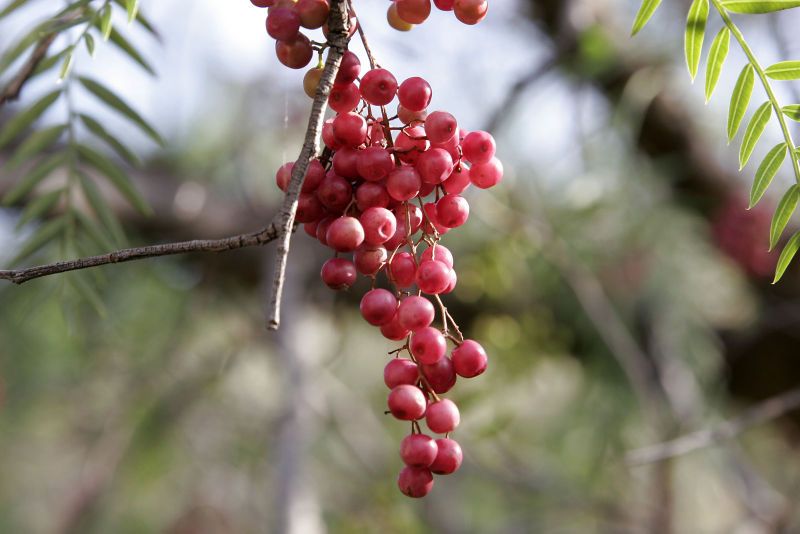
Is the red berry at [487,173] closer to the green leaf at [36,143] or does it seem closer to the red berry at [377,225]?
the red berry at [377,225]

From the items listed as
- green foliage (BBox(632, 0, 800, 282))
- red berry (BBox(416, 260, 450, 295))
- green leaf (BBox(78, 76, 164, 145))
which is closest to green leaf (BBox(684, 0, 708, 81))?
green foliage (BBox(632, 0, 800, 282))

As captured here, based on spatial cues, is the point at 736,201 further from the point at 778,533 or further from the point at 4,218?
the point at 4,218

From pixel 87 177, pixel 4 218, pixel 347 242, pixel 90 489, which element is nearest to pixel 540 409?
pixel 90 489

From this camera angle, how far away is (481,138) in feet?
1.77

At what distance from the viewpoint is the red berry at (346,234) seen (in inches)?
18.6

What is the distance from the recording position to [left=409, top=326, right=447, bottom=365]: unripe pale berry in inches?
20.0

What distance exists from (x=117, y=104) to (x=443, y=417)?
0.47 meters

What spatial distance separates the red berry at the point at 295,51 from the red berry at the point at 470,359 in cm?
22

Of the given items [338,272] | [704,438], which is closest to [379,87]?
[338,272]

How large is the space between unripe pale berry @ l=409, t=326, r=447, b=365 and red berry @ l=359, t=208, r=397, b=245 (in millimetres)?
67

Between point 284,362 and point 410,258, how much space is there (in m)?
1.17

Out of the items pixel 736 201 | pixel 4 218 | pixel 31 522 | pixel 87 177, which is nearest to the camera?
pixel 87 177

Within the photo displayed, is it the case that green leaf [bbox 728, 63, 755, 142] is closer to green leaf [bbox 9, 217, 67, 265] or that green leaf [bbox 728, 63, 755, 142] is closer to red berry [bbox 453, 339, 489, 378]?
red berry [bbox 453, 339, 489, 378]

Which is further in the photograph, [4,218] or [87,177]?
[4,218]
